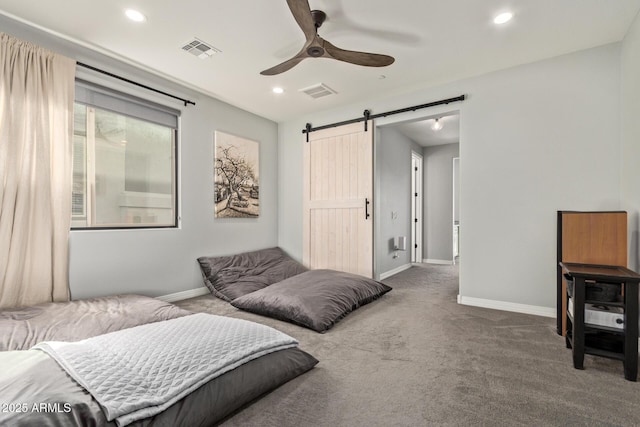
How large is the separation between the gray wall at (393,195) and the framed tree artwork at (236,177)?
1.91 meters

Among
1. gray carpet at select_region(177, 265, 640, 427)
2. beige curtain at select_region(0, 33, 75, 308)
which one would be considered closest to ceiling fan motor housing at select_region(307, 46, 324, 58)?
beige curtain at select_region(0, 33, 75, 308)

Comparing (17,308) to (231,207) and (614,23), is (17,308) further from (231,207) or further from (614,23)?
(614,23)

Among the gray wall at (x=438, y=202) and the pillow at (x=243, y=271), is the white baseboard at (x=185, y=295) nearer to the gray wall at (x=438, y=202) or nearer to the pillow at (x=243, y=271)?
the pillow at (x=243, y=271)

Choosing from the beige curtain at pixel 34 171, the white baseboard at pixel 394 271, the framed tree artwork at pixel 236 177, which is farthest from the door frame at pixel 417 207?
the beige curtain at pixel 34 171

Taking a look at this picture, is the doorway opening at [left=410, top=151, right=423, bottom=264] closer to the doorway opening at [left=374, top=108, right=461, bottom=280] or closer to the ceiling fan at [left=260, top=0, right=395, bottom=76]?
the doorway opening at [left=374, top=108, right=461, bottom=280]

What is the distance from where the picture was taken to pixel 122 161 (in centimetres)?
319

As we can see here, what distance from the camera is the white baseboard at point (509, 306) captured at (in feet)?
9.51

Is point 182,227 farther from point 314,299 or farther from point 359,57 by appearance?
point 359,57

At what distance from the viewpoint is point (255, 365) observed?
1578 mm

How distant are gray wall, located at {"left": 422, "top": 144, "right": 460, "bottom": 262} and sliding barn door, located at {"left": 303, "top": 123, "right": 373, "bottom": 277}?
9.99 feet

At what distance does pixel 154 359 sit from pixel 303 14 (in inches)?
84.8

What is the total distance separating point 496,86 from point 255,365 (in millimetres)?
3484

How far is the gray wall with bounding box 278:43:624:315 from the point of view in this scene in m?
2.72

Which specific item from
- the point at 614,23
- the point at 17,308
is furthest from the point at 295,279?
the point at 614,23
